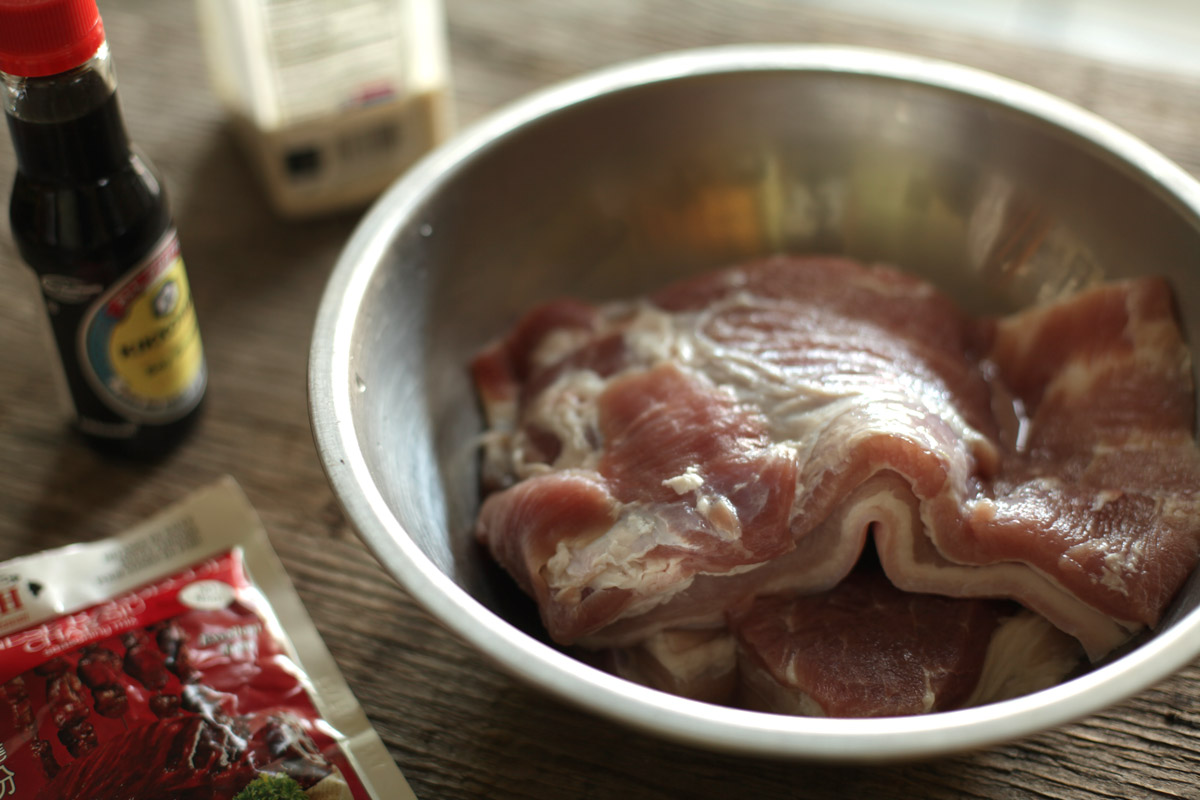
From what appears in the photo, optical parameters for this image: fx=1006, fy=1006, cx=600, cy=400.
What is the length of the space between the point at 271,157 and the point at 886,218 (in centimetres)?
92

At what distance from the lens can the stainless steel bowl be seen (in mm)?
1091

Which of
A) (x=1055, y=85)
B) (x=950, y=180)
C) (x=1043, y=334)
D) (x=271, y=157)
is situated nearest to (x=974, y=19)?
(x=1055, y=85)

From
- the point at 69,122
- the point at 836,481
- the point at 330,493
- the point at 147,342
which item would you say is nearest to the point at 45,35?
the point at 69,122

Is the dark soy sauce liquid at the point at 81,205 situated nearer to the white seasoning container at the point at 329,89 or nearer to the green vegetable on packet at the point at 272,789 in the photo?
the white seasoning container at the point at 329,89

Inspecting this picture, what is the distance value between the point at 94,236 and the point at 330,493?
0.40 meters

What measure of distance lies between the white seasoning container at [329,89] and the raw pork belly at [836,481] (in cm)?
61

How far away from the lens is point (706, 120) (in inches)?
55.1

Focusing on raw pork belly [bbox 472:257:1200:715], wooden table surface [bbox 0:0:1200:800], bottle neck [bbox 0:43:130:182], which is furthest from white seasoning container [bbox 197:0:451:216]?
raw pork belly [bbox 472:257:1200:715]

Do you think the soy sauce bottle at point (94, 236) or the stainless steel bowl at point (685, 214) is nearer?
the soy sauce bottle at point (94, 236)

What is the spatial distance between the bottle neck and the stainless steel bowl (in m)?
0.26

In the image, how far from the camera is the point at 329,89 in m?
1.47

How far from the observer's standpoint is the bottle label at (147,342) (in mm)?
1111

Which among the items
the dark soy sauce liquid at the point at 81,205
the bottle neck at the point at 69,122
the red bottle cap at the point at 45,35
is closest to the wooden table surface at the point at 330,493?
the dark soy sauce liquid at the point at 81,205

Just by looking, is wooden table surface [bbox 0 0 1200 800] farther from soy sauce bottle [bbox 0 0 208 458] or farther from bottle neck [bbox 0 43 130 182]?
bottle neck [bbox 0 43 130 182]
